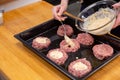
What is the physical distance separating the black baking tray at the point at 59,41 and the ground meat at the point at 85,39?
2 centimetres

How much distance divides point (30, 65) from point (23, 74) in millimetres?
61

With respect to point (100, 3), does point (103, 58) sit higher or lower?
lower

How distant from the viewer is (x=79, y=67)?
32.4 inches

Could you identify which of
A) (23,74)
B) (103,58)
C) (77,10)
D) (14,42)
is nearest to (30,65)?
(23,74)

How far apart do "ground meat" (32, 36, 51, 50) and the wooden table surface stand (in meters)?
0.04

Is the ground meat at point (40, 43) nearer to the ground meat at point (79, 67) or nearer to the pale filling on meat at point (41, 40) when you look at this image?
the pale filling on meat at point (41, 40)

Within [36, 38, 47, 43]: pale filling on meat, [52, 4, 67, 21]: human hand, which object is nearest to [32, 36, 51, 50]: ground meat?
[36, 38, 47, 43]: pale filling on meat

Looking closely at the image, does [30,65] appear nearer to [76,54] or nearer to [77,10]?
[76,54]

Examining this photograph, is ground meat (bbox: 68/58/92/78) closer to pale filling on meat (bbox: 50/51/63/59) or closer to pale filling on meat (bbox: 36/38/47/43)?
pale filling on meat (bbox: 50/51/63/59)

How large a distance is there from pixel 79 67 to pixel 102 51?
0.15 metres

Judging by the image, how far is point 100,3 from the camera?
101 cm

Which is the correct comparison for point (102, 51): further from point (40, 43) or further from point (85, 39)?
point (40, 43)

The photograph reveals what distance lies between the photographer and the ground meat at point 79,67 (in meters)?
0.80

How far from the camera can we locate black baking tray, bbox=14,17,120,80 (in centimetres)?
84
